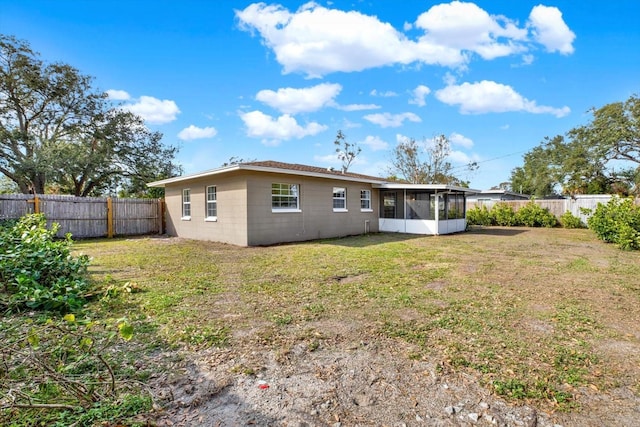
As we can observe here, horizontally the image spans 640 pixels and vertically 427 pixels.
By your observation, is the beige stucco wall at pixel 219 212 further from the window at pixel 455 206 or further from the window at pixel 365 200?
the window at pixel 455 206

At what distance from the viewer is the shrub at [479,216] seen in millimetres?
21188

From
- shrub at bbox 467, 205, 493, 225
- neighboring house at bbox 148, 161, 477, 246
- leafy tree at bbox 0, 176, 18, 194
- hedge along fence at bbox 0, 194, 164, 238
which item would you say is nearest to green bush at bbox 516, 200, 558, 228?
shrub at bbox 467, 205, 493, 225

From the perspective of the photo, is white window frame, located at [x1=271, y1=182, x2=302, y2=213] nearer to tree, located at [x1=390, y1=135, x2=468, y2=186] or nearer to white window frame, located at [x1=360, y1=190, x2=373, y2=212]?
white window frame, located at [x1=360, y1=190, x2=373, y2=212]

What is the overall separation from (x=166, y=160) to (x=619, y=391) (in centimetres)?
2408

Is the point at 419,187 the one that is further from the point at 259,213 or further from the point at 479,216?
the point at 479,216

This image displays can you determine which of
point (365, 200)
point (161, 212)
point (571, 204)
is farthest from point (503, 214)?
point (161, 212)

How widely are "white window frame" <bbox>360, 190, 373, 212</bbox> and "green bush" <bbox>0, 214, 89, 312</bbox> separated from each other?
39.3 ft

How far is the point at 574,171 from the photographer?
81.0 feet

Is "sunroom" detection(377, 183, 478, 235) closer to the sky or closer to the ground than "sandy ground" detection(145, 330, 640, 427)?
closer to the sky

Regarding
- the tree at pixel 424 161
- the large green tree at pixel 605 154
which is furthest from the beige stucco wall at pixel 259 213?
the large green tree at pixel 605 154

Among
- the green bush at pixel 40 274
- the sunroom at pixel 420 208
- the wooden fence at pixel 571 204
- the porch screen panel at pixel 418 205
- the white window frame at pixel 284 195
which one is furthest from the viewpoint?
the wooden fence at pixel 571 204

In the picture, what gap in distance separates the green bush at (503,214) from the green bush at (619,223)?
7.63 m

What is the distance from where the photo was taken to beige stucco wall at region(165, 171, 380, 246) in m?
10.8

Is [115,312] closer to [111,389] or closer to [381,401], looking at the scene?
[111,389]
